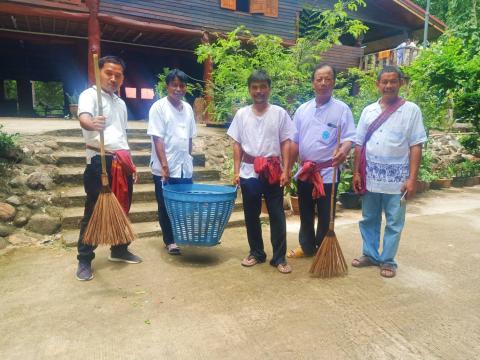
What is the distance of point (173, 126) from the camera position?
336 centimetres

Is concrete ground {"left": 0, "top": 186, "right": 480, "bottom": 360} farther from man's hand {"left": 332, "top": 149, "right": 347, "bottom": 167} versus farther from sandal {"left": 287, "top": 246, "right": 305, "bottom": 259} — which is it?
man's hand {"left": 332, "top": 149, "right": 347, "bottom": 167}

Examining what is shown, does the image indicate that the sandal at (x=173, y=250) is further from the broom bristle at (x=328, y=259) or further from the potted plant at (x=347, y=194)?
the potted plant at (x=347, y=194)

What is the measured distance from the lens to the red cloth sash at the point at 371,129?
300 centimetres

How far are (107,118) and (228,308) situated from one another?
175 centimetres

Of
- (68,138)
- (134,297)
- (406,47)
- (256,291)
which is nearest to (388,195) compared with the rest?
(256,291)

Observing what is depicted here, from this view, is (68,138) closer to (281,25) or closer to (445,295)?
(445,295)

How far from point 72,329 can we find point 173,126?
1834 millimetres

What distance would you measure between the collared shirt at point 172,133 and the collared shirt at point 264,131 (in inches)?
23.1

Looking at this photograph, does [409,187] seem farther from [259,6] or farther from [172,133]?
[259,6]

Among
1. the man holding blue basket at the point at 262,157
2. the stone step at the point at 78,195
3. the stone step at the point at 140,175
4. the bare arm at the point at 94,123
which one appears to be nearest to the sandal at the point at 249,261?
the man holding blue basket at the point at 262,157

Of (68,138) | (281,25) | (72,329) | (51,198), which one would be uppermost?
(281,25)

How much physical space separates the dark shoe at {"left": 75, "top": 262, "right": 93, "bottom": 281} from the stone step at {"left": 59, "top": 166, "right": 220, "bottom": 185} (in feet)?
6.19

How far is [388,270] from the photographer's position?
3.11 m

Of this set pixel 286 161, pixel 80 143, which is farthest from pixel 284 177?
pixel 80 143
